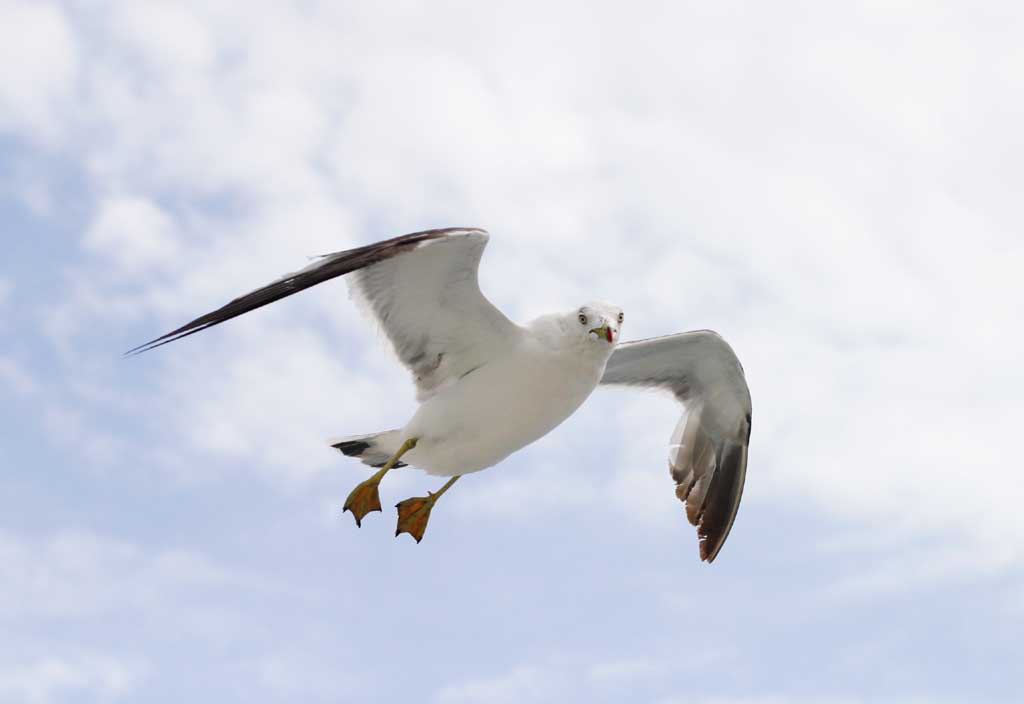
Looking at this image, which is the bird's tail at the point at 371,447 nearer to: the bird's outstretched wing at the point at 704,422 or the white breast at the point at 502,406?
the white breast at the point at 502,406

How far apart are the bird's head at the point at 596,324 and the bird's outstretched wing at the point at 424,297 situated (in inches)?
28.3

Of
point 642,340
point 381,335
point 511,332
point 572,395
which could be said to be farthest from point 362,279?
point 642,340

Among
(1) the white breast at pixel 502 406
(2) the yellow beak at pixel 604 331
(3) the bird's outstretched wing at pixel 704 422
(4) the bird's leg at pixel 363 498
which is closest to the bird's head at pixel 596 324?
(2) the yellow beak at pixel 604 331

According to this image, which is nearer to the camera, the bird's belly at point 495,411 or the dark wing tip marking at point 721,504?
the bird's belly at point 495,411

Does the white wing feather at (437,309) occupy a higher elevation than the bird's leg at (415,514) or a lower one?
higher

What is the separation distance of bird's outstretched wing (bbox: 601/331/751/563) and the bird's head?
313 centimetres

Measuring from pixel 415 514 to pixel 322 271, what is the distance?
363cm

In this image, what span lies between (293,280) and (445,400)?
7.24 ft

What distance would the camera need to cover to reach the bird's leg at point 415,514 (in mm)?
13906

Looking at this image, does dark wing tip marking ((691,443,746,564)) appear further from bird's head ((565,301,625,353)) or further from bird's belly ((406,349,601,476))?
bird's head ((565,301,625,353))

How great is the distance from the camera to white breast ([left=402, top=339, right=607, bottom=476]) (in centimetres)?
1214

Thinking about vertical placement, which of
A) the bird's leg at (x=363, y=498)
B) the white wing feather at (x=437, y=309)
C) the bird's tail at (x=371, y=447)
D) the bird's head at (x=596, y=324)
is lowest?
the bird's leg at (x=363, y=498)

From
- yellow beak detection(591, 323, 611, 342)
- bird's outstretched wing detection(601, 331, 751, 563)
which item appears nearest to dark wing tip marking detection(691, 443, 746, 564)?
bird's outstretched wing detection(601, 331, 751, 563)

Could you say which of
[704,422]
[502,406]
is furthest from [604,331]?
[704,422]
